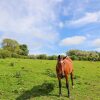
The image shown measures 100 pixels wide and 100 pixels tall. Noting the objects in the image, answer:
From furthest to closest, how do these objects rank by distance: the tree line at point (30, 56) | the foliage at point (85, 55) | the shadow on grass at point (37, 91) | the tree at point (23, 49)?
the tree at point (23, 49) < the foliage at point (85, 55) < the tree line at point (30, 56) < the shadow on grass at point (37, 91)

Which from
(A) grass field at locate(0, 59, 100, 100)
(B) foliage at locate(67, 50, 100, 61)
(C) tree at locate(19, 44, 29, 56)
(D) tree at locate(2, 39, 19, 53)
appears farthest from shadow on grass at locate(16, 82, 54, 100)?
(D) tree at locate(2, 39, 19, 53)

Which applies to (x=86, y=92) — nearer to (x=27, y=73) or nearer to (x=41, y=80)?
(x=41, y=80)

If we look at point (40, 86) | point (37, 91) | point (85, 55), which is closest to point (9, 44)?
point (85, 55)

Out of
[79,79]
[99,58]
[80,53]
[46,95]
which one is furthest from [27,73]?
[80,53]

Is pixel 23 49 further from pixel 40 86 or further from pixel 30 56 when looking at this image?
pixel 40 86

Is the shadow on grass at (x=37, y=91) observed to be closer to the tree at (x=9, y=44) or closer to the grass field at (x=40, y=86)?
the grass field at (x=40, y=86)

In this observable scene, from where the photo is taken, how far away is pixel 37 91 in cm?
2064

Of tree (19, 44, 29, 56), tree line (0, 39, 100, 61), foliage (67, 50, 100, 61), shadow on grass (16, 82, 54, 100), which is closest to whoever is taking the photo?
shadow on grass (16, 82, 54, 100)

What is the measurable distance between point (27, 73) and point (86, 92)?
805cm

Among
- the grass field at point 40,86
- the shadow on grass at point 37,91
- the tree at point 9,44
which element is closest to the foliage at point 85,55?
the tree at point 9,44

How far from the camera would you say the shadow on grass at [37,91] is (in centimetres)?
1948

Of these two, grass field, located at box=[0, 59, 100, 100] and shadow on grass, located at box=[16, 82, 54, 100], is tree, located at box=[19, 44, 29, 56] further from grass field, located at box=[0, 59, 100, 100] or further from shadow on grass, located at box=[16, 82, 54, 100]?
shadow on grass, located at box=[16, 82, 54, 100]

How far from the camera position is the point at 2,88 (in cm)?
2134

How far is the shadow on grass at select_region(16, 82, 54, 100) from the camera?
767 inches
